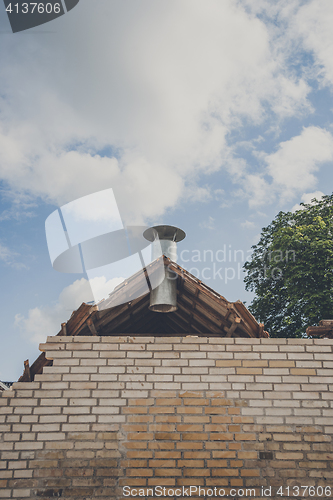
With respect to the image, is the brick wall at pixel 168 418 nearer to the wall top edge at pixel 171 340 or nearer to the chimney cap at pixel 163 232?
the wall top edge at pixel 171 340

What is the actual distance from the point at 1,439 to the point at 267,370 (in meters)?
3.14

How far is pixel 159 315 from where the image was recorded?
611 centimetres

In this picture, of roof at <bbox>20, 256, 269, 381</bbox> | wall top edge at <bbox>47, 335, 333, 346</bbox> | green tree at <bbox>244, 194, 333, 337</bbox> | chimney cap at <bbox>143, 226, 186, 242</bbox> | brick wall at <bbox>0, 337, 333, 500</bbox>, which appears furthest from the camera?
green tree at <bbox>244, 194, 333, 337</bbox>

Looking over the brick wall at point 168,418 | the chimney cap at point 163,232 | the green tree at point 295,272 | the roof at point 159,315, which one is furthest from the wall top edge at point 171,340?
the green tree at point 295,272

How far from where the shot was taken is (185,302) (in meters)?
5.58

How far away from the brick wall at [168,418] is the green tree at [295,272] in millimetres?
8475

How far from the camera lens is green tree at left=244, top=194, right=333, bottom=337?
12.4m

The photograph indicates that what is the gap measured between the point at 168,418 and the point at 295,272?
10062 millimetres

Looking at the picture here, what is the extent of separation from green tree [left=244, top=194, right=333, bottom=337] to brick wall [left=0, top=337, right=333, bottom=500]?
334 inches

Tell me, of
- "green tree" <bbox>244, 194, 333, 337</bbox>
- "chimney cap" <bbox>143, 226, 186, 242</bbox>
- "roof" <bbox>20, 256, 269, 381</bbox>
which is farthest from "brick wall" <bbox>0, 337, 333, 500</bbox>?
"green tree" <bbox>244, 194, 333, 337</bbox>

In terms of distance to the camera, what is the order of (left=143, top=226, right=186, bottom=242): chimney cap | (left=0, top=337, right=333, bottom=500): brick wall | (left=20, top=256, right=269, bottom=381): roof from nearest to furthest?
(left=0, top=337, right=333, bottom=500): brick wall, (left=20, top=256, right=269, bottom=381): roof, (left=143, top=226, right=186, bottom=242): chimney cap

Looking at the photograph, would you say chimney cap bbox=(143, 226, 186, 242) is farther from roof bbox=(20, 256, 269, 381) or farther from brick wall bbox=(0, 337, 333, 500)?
brick wall bbox=(0, 337, 333, 500)

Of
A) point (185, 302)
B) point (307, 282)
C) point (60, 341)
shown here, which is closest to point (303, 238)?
point (307, 282)

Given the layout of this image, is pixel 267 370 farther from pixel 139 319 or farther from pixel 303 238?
pixel 303 238
